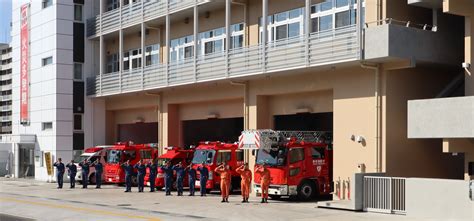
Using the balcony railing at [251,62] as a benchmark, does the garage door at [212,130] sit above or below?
below

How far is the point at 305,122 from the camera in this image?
3525 cm

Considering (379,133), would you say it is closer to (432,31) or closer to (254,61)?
(432,31)

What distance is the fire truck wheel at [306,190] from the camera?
25.0 meters

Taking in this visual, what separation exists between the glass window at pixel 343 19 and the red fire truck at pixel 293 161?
14.7ft

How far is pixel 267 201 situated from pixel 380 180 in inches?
217

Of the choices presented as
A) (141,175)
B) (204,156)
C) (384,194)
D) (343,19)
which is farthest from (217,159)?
(384,194)

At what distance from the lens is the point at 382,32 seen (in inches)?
867

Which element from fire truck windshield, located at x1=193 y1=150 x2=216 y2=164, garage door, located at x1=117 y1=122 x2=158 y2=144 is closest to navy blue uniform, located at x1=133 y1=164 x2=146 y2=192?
fire truck windshield, located at x1=193 y1=150 x2=216 y2=164

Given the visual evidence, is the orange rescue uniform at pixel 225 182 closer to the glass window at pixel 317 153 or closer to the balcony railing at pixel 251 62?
the glass window at pixel 317 153

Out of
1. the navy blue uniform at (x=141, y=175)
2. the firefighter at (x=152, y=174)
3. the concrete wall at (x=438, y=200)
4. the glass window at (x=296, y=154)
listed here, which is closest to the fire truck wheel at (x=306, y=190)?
the glass window at (x=296, y=154)

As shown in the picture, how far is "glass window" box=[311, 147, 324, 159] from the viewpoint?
2548 centimetres

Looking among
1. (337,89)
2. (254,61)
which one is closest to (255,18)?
(254,61)

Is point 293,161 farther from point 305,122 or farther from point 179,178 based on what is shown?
point 305,122

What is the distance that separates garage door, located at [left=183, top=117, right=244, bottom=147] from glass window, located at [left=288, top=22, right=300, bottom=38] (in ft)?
36.1
